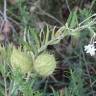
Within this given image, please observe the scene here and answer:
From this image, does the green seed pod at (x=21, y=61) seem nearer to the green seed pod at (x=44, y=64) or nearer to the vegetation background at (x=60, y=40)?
the green seed pod at (x=44, y=64)

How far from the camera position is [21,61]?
3.30ft

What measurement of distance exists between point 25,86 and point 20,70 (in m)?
0.05

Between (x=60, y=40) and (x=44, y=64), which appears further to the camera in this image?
(x=60, y=40)

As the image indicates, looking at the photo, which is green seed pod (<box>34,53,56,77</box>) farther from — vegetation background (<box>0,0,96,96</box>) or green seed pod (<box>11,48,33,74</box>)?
vegetation background (<box>0,0,96,96</box>)

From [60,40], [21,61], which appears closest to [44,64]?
[21,61]

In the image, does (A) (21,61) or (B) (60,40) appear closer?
(A) (21,61)

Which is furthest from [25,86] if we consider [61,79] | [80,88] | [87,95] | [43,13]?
[43,13]

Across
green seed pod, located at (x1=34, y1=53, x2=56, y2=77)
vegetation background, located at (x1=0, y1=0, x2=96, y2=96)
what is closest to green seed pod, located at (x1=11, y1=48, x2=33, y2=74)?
green seed pod, located at (x1=34, y1=53, x2=56, y2=77)

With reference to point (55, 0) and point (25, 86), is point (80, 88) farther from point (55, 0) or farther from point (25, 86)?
point (55, 0)

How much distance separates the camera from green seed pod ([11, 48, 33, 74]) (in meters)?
1.00

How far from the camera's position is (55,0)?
1739 millimetres

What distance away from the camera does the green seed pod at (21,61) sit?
3.30ft

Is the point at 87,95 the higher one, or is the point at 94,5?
the point at 94,5

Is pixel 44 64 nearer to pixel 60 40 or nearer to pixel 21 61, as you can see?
pixel 21 61
